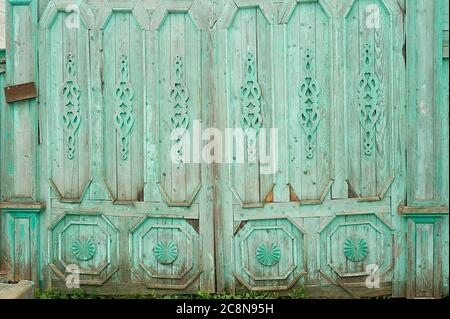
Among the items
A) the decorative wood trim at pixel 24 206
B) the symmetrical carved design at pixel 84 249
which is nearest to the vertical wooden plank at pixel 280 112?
the symmetrical carved design at pixel 84 249

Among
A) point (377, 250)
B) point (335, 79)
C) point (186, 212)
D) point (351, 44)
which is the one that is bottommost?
point (377, 250)

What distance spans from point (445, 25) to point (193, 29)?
1.83 m

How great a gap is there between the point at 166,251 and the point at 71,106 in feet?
4.38

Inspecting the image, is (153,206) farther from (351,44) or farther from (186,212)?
(351,44)

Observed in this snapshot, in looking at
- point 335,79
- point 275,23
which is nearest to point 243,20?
point 275,23

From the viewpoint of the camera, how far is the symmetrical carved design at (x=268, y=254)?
3.64 m

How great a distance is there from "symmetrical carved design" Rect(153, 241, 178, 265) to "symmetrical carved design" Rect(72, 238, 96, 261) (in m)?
0.51

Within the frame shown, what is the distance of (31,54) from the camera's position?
12.3 feet

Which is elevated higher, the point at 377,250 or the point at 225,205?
the point at 225,205

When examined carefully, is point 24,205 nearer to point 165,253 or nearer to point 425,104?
point 165,253

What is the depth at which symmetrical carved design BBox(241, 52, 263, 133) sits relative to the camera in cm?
358

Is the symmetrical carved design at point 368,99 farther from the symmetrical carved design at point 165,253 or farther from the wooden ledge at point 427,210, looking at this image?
the symmetrical carved design at point 165,253

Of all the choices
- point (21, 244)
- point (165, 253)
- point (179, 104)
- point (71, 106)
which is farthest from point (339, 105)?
point (21, 244)
